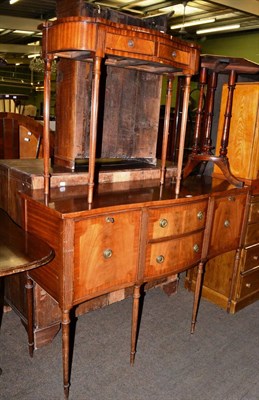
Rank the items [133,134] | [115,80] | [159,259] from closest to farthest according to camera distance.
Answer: [159,259], [115,80], [133,134]

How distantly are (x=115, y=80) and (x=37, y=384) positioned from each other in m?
1.93

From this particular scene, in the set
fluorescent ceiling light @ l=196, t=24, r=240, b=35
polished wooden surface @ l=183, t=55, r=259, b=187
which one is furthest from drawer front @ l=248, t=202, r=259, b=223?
fluorescent ceiling light @ l=196, t=24, r=240, b=35

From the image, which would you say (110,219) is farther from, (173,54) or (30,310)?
(173,54)

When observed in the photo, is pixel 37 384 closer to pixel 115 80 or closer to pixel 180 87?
pixel 115 80

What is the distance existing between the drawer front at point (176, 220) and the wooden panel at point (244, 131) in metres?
0.69

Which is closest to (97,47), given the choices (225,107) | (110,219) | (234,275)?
(110,219)

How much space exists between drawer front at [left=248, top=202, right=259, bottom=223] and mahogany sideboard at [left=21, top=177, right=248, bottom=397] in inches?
13.0

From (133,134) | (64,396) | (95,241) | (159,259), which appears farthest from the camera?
(133,134)

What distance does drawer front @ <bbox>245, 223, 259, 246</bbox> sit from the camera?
8.82 ft

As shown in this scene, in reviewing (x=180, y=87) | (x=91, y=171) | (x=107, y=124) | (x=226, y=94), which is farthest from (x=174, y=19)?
(x=91, y=171)

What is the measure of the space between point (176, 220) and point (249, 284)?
1247mm

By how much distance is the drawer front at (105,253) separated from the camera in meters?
1.68

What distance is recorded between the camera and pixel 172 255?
2.08 m

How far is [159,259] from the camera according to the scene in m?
2.01
